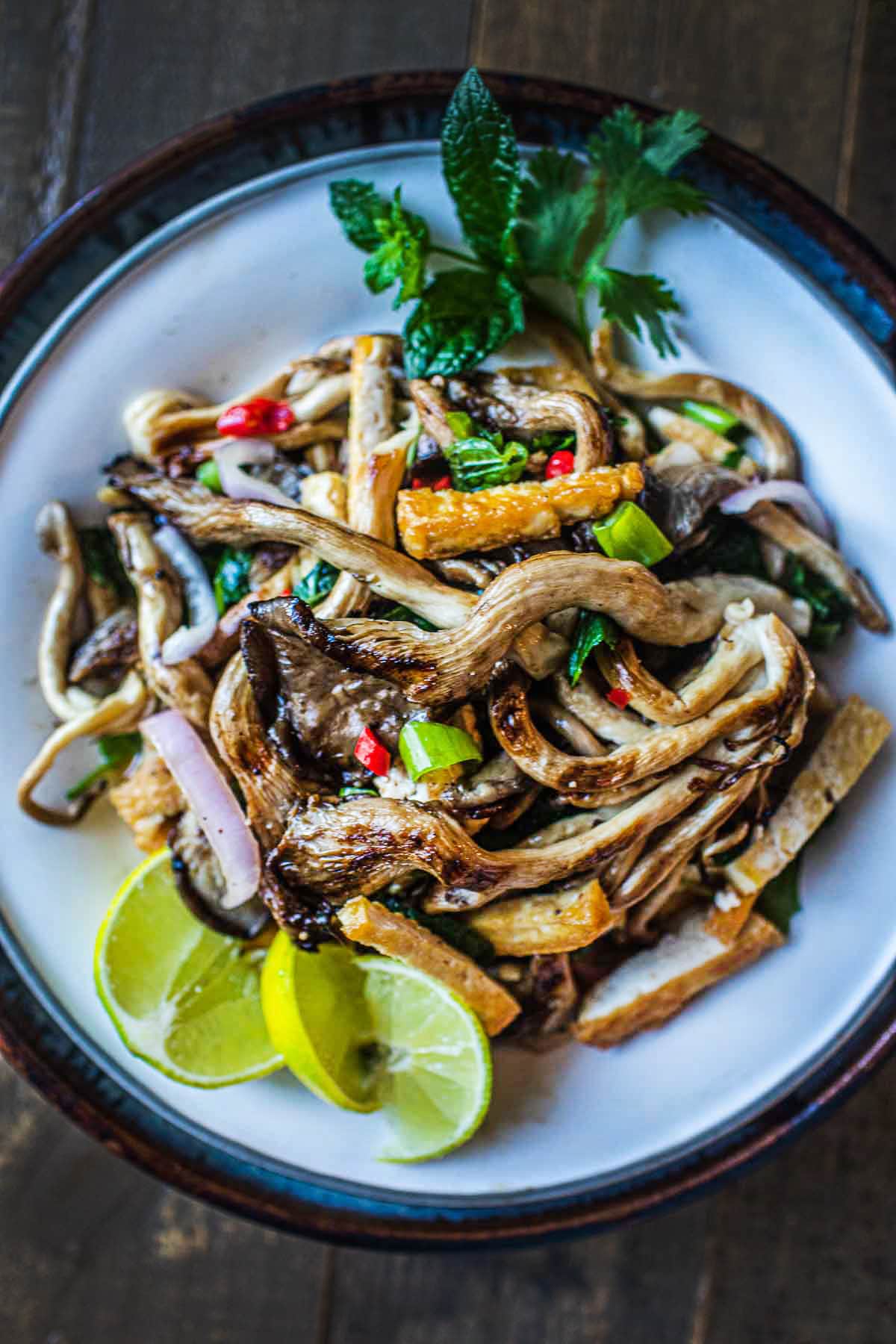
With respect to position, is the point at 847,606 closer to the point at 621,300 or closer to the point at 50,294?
the point at 621,300

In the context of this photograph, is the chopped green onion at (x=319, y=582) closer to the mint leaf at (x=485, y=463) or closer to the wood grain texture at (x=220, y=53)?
the mint leaf at (x=485, y=463)

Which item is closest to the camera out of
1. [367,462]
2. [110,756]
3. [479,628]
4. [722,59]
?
[479,628]

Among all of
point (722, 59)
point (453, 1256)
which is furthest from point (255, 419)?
point (453, 1256)

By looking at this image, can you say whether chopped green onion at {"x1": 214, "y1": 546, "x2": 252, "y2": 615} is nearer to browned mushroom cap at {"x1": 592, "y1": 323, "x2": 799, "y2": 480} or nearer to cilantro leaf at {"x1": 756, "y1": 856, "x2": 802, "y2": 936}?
browned mushroom cap at {"x1": 592, "y1": 323, "x2": 799, "y2": 480}

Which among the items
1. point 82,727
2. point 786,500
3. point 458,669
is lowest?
point 786,500

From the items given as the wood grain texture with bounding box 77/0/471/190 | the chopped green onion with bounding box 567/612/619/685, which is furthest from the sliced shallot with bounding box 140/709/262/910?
the wood grain texture with bounding box 77/0/471/190

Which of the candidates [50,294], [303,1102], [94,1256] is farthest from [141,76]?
[94,1256]

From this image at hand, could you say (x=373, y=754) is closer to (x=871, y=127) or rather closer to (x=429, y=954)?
(x=429, y=954)
